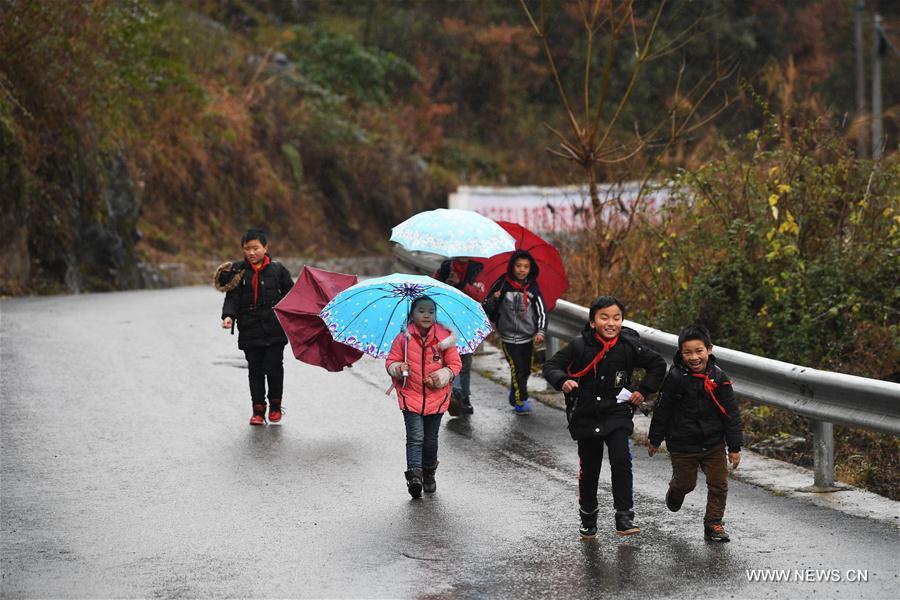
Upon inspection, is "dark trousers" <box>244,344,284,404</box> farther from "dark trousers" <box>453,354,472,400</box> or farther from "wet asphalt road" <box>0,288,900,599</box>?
"dark trousers" <box>453,354,472,400</box>

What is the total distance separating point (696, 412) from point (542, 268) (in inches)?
177

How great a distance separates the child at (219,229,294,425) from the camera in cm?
1057

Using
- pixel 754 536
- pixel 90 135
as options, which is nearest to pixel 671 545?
pixel 754 536

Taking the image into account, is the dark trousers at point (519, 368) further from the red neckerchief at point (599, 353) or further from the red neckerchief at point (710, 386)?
the red neckerchief at point (710, 386)

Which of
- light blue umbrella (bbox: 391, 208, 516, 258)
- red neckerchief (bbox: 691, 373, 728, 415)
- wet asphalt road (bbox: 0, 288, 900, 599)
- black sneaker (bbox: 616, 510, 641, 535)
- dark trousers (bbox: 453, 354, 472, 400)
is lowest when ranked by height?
wet asphalt road (bbox: 0, 288, 900, 599)

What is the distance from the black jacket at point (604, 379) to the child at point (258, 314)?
12.5ft

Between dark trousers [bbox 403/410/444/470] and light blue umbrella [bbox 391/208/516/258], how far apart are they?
1.83 metres

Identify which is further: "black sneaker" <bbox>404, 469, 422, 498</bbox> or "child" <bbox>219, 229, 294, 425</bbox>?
"child" <bbox>219, 229, 294, 425</bbox>

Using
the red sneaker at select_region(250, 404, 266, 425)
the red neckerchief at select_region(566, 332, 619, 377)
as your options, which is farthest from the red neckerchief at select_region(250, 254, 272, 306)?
the red neckerchief at select_region(566, 332, 619, 377)

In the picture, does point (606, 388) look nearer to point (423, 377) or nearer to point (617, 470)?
point (617, 470)

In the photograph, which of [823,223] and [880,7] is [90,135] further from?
[880,7]

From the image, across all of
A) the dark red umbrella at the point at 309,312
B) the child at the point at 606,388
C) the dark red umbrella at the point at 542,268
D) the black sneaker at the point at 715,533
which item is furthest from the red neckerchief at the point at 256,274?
the black sneaker at the point at 715,533

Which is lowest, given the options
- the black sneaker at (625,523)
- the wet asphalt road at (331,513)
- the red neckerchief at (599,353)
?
the wet asphalt road at (331,513)

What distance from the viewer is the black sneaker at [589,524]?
7188mm
